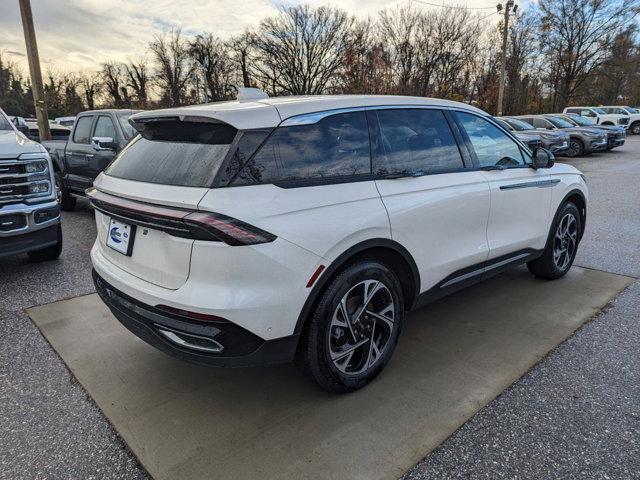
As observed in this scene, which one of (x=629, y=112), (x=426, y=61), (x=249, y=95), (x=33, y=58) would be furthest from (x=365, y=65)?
(x=249, y=95)

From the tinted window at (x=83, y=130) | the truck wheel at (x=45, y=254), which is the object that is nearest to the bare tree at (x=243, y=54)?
the tinted window at (x=83, y=130)

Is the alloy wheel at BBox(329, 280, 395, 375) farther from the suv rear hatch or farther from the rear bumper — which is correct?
the suv rear hatch

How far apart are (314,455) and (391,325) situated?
930 mm

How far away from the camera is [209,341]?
212 centimetres

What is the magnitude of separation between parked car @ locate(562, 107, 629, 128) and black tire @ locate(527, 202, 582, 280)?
28133mm

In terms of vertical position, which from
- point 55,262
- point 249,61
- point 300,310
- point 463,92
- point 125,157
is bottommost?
point 55,262

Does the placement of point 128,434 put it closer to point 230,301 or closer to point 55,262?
point 230,301

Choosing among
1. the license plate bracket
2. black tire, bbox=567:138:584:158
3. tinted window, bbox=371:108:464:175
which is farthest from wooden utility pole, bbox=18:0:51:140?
black tire, bbox=567:138:584:158

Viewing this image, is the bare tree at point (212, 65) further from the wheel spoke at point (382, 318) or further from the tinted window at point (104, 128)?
the wheel spoke at point (382, 318)

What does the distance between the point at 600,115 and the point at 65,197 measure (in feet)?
102

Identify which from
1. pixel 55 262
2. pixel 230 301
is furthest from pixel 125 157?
pixel 55 262

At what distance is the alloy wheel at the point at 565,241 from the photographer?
4297mm

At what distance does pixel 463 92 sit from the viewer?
3559 cm

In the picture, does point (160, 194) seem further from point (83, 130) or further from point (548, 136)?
point (548, 136)
